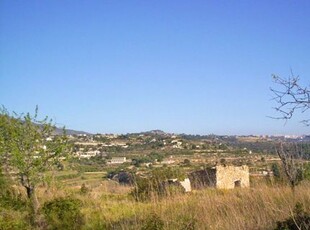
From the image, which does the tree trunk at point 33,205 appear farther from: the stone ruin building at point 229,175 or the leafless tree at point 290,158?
the stone ruin building at point 229,175

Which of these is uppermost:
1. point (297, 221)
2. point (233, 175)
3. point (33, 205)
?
point (297, 221)

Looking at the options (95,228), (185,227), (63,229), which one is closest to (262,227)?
(185,227)

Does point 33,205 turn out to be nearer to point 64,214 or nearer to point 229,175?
point 64,214

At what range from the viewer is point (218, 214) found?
6848mm

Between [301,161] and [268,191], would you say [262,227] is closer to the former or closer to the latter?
[268,191]

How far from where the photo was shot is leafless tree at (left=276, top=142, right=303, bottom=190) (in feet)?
29.5

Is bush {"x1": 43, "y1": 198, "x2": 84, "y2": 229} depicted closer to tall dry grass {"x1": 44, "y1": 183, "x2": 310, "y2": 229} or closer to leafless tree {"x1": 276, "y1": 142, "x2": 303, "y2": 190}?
tall dry grass {"x1": 44, "y1": 183, "x2": 310, "y2": 229}

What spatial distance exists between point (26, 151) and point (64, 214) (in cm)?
474

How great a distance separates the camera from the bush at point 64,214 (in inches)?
303

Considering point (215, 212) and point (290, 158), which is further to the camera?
point (290, 158)

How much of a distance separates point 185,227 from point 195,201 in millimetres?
1897

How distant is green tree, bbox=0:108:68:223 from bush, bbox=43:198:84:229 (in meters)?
3.26

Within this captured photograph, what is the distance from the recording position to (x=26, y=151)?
39.9 ft

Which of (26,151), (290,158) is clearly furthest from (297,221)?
(26,151)
